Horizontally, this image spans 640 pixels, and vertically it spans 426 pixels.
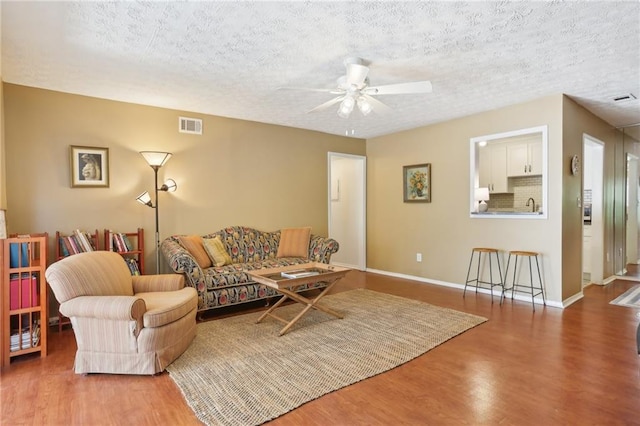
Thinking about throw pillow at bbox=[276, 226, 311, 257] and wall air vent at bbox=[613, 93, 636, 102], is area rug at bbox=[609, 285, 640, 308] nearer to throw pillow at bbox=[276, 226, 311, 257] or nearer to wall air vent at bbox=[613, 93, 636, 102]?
wall air vent at bbox=[613, 93, 636, 102]

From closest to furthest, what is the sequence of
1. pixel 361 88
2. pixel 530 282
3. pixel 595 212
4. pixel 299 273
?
pixel 361 88 → pixel 299 273 → pixel 530 282 → pixel 595 212

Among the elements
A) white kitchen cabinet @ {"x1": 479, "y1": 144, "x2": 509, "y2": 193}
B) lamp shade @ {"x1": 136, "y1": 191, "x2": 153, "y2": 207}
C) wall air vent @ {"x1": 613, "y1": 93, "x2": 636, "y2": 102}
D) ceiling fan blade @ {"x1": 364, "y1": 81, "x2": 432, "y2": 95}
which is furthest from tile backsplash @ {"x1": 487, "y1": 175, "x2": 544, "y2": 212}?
lamp shade @ {"x1": 136, "y1": 191, "x2": 153, "y2": 207}

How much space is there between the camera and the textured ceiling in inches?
86.1

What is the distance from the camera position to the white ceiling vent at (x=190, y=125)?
4359 mm

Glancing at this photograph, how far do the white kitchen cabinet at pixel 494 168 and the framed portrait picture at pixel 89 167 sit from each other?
582 cm

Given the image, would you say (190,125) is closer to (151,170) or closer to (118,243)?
(151,170)

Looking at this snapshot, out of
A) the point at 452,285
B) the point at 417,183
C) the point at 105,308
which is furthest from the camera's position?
the point at 417,183

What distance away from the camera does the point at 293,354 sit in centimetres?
272

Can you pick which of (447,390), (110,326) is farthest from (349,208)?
(110,326)

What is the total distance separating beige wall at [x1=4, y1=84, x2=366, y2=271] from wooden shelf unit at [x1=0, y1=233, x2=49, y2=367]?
0.96m

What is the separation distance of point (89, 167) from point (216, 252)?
64.4 inches

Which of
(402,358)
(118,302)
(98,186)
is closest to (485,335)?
(402,358)

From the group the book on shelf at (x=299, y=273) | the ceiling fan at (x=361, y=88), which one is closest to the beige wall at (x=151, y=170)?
the book on shelf at (x=299, y=273)

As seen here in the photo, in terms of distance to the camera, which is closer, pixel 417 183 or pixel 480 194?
pixel 480 194
